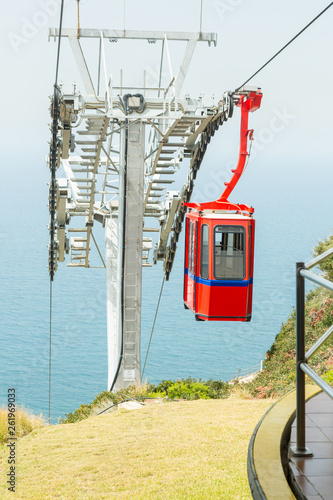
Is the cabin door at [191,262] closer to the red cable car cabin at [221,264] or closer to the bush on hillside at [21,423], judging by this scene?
the red cable car cabin at [221,264]

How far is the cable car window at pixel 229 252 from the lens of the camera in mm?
11461

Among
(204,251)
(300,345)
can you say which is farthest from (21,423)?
(300,345)

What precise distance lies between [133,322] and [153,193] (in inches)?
191

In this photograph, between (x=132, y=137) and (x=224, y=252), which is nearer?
(x=224, y=252)

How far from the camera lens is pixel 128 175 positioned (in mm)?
16562

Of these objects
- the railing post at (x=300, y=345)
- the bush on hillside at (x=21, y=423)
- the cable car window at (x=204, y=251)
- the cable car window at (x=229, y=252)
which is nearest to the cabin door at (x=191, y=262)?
the cable car window at (x=204, y=251)

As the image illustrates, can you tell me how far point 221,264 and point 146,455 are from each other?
3477 mm

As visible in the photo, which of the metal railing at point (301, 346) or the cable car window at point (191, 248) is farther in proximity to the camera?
A: the cable car window at point (191, 248)

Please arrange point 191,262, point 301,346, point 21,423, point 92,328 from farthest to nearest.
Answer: point 92,328 < point 21,423 < point 191,262 < point 301,346

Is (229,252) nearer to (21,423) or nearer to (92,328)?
(21,423)

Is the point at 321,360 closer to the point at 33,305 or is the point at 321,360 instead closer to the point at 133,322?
the point at 133,322

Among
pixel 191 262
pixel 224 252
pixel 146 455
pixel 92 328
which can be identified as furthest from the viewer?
pixel 92 328

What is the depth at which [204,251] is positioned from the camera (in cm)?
1179

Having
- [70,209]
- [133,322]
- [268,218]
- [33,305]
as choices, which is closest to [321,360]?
[133,322]
